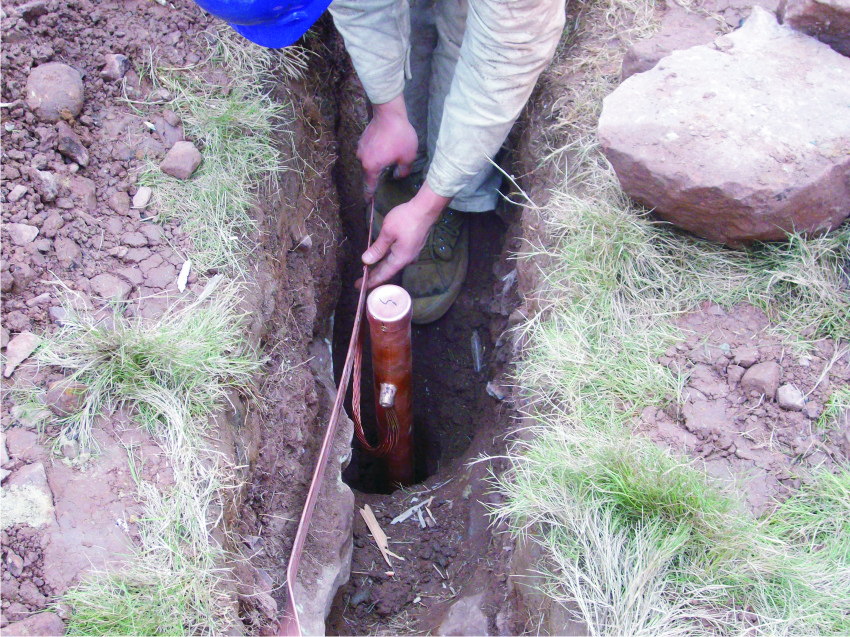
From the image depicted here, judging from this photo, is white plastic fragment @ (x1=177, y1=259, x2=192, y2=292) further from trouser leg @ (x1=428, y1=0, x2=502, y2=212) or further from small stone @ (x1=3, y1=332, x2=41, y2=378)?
trouser leg @ (x1=428, y1=0, x2=502, y2=212)

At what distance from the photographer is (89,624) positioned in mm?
1307

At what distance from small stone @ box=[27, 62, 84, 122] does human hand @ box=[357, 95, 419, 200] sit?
1036 millimetres

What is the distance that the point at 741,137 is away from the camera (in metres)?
1.78

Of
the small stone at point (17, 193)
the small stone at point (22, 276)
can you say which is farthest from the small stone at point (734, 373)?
the small stone at point (17, 193)

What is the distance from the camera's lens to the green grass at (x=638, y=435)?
1.42m

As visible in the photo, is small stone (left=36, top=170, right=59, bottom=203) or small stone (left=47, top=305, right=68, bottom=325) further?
small stone (left=36, top=170, right=59, bottom=203)

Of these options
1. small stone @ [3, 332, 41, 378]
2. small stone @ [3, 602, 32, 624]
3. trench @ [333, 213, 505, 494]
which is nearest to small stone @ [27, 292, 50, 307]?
small stone @ [3, 332, 41, 378]

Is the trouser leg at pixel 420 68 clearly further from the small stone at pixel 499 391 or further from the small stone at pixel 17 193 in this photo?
the small stone at pixel 17 193

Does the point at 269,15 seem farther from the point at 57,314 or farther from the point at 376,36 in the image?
the point at 57,314

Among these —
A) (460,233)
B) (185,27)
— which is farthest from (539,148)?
(185,27)

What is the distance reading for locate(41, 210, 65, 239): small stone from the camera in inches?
71.2

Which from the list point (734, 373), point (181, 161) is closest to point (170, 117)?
point (181, 161)

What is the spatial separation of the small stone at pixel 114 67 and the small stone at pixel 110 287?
0.78 meters

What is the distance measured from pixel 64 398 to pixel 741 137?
1973 millimetres
